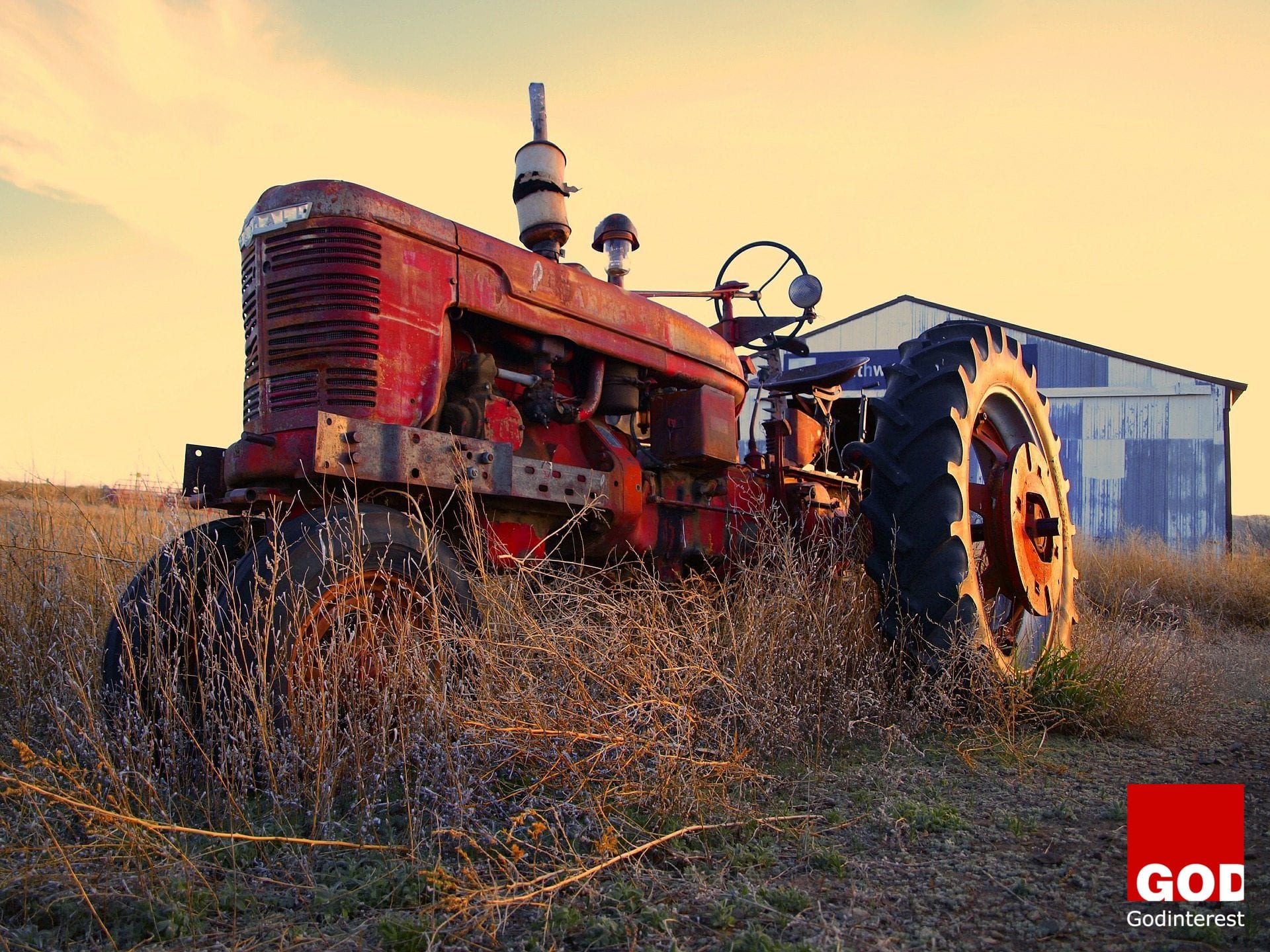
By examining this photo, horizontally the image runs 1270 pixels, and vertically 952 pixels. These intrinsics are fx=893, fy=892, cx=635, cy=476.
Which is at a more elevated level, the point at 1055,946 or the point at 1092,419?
the point at 1092,419

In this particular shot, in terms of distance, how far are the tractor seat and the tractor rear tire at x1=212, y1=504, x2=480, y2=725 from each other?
2.64 meters

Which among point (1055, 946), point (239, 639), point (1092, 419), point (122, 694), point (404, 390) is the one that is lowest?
point (1055, 946)

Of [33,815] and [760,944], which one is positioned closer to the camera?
[760,944]

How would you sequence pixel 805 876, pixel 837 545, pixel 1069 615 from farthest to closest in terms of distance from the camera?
1. pixel 1069 615
2. pixel 837 545
3. pixel 805 876

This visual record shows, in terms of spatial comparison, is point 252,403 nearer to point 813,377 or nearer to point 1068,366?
point 813,377

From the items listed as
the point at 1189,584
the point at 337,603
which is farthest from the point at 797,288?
the point at 1189,584

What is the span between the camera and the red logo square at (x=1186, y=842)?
1688 millimetres

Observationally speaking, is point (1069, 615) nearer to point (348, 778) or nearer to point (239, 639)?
point (348, 778)

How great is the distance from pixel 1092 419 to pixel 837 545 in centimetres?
1312

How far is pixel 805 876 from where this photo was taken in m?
1.75

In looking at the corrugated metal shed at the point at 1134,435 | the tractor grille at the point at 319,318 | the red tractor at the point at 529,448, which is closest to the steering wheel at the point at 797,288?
the red tractor at the point at 529,448

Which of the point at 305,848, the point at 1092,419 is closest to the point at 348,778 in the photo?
the point at 305,848

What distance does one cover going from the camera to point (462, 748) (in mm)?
2115

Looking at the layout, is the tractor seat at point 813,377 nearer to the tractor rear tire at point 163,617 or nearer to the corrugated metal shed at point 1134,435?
the tractor rear tire at point 163,617
